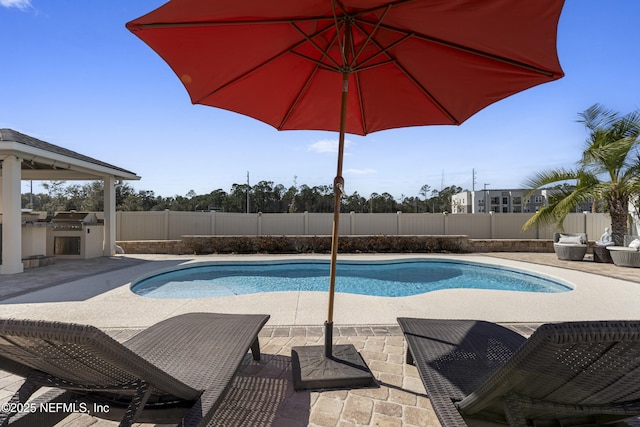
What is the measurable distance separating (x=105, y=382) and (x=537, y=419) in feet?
6.77

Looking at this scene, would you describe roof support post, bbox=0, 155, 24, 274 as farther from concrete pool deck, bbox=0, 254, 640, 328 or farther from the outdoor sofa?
the outdoor sofa

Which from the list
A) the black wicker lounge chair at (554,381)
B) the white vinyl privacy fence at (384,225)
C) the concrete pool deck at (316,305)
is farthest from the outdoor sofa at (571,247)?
the black wicker lounge chair at (554,381)

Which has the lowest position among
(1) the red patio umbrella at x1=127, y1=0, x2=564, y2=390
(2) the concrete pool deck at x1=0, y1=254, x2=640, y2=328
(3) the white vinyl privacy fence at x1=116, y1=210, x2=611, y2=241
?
(2) the concrete pool deck at x1=0, y1=254, x2=640, y2=328

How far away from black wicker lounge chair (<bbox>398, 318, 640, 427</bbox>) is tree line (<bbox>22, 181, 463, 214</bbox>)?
121 ft

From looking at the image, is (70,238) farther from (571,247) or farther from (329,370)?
(571,247)

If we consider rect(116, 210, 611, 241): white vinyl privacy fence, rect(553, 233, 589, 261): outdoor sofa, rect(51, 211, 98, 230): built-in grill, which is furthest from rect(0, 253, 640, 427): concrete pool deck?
rect(116, 210, 611, 241): white vinyl privacy fence

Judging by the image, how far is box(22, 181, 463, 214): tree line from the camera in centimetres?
4072

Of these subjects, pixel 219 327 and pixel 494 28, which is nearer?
pixel 494 28

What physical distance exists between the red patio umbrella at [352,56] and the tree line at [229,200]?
35325 mm

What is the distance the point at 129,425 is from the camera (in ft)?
4.12

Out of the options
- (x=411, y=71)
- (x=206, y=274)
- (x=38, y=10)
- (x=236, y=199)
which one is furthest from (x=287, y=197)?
(x=411, y=71)

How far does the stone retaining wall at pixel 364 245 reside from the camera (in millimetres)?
11812

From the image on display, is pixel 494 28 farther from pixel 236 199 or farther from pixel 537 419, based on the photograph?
pixel 236 199

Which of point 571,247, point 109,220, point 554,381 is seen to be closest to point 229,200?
point 109,220
